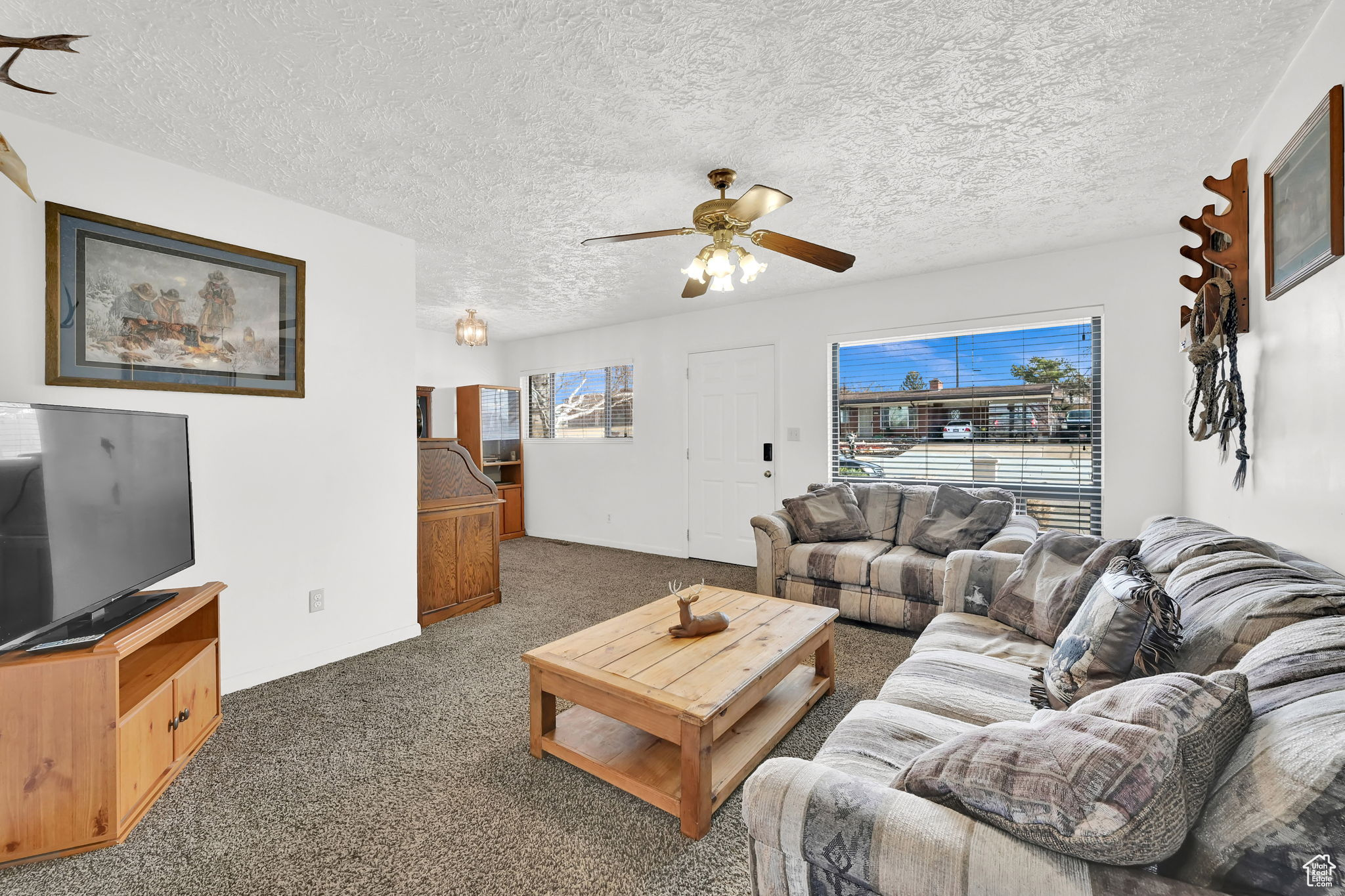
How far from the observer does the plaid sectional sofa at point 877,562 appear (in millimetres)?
3275

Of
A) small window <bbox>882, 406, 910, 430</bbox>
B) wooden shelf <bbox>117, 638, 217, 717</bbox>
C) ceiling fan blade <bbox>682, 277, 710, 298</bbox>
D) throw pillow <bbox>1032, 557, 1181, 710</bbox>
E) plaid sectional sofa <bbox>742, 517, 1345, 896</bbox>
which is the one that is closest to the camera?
plaid sectional sofa <bbox>742, 517, 1345, 896</bbox>

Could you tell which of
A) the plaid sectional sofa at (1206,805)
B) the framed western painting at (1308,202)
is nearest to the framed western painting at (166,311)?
the plaid sectional sofa at (1206,805)

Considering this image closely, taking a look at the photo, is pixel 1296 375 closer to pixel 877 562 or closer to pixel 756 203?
pixel 756 203

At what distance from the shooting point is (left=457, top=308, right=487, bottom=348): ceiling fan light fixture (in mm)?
4809

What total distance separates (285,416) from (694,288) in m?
2.16

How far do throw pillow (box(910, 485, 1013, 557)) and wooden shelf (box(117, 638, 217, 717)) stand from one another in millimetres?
3637

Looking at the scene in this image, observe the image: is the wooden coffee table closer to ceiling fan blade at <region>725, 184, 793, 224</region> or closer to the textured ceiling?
ceiling fan blade at <region>725, 184, 793, 224</region>

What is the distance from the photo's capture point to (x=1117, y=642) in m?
1.42

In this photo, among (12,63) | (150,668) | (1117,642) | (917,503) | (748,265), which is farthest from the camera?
(917,503)

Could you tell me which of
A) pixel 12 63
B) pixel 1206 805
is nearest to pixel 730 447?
pixel 1206 805

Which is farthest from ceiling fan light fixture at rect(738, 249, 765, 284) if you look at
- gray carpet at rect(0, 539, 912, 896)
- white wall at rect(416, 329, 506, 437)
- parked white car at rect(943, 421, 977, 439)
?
white wall at rect(416, 329, 506, 437)

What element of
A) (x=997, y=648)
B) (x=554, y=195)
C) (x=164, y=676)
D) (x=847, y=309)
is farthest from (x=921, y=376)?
(x=164, y=676)

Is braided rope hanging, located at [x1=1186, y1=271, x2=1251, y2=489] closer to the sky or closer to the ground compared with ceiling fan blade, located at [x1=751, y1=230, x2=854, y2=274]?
closer to the ground

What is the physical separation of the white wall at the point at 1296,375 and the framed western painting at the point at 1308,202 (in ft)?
0.18
